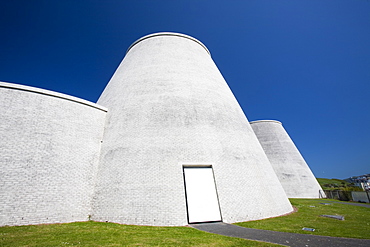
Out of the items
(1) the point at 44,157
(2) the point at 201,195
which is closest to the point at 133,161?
(2) the point at 201,195

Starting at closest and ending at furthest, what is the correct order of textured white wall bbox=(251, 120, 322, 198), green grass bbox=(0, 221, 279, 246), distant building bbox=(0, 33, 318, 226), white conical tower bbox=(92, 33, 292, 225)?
green grass bbox=(0, 221, 279, 246)
distant building bbox=(0, 33, 318, 226)
white conical tower bbox=(92, 33, 292, 225)
textured white wall bbox=(251, 120, 322, 198)

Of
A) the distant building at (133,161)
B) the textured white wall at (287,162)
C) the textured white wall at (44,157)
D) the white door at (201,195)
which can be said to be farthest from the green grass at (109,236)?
the textured white wall at (287,162)

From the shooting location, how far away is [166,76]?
12469 mm

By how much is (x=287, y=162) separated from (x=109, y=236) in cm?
2476

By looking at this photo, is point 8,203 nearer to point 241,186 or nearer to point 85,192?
point 85,192

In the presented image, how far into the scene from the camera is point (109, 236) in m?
5.82

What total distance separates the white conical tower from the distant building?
0.05 meters

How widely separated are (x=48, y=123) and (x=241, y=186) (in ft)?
34.1

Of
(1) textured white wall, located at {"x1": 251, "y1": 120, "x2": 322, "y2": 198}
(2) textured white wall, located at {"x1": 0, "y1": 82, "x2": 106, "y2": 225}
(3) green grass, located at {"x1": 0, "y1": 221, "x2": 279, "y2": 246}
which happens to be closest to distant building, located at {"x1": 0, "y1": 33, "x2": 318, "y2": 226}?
(2) textured white wall, located at {"x1": 0, "y1": 82, "x2": 106, "y2": 225}

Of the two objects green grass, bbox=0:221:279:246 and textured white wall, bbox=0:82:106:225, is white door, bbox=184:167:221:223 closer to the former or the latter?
A: green grass, bbox=0:221:279:246

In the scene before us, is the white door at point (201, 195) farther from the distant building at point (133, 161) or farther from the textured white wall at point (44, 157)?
the textured white wall at point (44, 157)

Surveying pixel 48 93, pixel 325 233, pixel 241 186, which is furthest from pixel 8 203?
pixel 325 233

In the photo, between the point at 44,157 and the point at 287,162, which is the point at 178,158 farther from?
the point at 287,162

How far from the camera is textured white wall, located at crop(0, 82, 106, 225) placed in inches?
297
